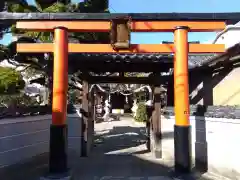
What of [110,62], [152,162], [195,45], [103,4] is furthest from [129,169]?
[103,4]

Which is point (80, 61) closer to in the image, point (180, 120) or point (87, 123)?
point (87, 123)

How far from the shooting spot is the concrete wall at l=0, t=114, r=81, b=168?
7.27 metres

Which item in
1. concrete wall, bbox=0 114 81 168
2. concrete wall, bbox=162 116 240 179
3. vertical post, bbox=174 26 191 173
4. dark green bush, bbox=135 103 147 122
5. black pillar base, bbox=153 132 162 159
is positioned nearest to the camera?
concrete wall, bbox=162 116 240 179

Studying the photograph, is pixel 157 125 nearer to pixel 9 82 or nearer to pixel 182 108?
pixel 182 108

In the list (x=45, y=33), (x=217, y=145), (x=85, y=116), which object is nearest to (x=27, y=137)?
(x=85, y=116)

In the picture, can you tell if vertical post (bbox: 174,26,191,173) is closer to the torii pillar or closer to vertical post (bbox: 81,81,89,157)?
the torii pillar

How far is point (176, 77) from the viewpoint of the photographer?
6594mm

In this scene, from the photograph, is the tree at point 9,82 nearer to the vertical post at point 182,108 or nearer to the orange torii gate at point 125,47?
the orange torii gate at point 125,47

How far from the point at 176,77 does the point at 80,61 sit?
3.61 m

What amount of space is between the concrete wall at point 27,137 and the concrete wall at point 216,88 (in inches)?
175

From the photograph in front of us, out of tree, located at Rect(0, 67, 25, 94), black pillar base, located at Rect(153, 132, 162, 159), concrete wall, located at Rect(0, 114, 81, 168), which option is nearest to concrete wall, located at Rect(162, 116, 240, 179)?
black pillar base, located at Rect(153, 132, 162, 159)

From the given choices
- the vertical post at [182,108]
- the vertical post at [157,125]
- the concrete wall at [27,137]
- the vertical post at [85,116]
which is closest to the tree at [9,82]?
the concrete wall at [27,137]

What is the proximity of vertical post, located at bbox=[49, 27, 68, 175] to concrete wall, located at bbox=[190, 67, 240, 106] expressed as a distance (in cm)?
448

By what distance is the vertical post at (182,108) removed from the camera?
20.8ft
